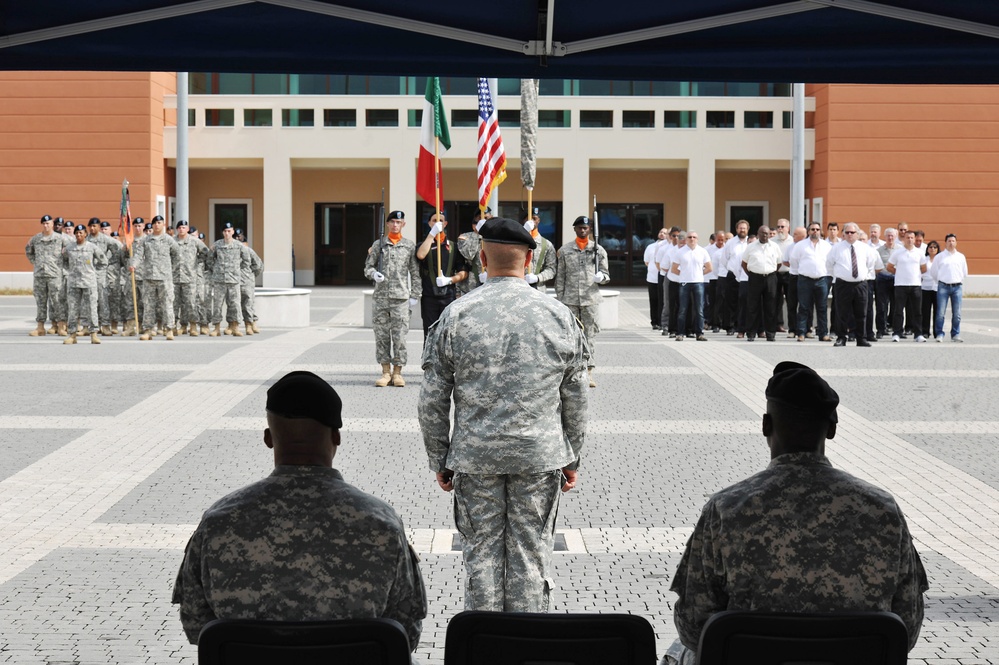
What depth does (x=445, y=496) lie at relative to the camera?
8844 mm

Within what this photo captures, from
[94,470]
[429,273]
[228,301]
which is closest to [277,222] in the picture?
[228,301]

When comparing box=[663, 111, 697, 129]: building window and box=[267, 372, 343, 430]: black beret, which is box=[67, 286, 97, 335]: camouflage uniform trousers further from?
box=[663, 111, 697, 129]: building window

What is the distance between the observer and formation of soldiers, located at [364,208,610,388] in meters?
14.7

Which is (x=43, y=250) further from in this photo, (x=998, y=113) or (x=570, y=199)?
(x=998, y=113)

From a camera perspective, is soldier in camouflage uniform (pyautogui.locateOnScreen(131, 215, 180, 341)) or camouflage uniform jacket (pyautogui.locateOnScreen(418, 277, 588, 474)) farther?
soldier in camouflage uniform (pyautogui.locateOnScreen(131, 215, 180, 341))

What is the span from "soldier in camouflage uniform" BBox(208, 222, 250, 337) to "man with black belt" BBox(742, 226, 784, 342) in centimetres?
Result: 917

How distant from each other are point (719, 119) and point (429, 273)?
2894 centimetres

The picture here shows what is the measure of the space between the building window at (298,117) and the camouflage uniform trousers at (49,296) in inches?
760

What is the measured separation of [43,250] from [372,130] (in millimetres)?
19417

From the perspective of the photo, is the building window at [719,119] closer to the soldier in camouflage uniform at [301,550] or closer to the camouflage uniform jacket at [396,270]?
the camouflage uniform jacket at [396,270]

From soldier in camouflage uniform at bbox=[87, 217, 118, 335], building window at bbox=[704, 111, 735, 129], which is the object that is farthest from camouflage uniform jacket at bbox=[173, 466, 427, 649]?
building window at bbox=[704, 111, 735, 129]

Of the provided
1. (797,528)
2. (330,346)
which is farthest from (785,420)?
(330,346)

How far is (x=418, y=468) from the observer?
9.95 metres

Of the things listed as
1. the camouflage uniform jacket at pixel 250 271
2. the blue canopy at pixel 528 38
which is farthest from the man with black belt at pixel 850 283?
the blue canopy at pixel 528 38
